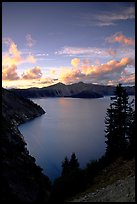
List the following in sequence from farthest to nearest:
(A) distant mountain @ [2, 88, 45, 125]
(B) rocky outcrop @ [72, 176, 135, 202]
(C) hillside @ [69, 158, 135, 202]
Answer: (A) distant mountain @ [2, 88, 45, 125], (C) hillside @ [69, 158, 135, 202], (B) rocky outcrop @ [72, 176, 135, 202]

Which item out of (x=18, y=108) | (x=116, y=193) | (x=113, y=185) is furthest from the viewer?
(x=18, y=108)

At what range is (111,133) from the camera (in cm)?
3684

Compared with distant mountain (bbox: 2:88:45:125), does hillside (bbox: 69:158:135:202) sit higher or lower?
lower

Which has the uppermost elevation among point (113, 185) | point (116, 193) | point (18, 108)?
point (18, 108)

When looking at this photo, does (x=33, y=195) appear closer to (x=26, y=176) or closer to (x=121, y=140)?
(x=26, y=176)

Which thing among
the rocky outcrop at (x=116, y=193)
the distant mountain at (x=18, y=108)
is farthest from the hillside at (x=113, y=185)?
the distant mountain at (x=18, y=108)

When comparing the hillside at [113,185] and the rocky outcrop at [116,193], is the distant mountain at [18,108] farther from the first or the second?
the rocky outcrop at [116,193]

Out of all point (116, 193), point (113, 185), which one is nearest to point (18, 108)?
point (113, 185)

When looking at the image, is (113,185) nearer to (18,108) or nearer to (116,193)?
(116,193)

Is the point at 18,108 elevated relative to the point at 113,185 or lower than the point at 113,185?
elevated

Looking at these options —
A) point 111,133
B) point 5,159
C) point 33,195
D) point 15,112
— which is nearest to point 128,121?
point 111,133

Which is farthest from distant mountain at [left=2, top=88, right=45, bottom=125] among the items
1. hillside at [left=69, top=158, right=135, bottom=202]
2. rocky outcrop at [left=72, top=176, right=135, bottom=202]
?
rocky outcrop at [left=72, top=176, right=135, bottom=202]

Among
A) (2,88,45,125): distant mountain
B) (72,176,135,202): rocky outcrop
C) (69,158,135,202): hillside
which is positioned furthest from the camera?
(2,88,45,125): distant mountain

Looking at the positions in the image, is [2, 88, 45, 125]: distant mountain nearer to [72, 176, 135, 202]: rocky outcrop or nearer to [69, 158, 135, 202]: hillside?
[69, 158, 135, 202]: hillside
